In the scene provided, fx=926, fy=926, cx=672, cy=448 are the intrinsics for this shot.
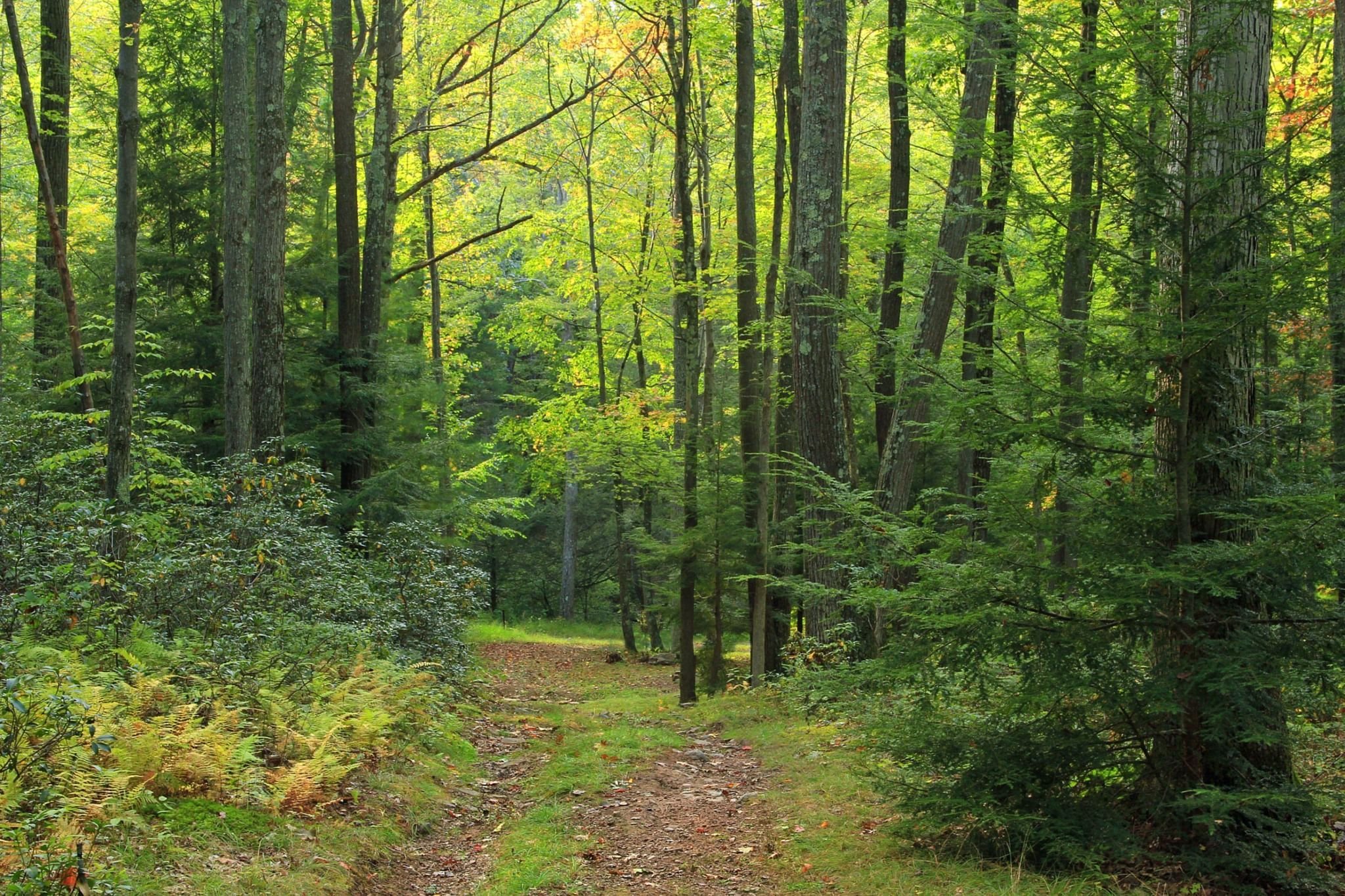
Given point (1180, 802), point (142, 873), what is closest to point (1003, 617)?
point (1180, 802)

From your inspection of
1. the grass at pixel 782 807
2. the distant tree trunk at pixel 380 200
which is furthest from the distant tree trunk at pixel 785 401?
the distant tree trunk at pixel 380 200

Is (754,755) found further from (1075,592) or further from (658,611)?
(658,611)

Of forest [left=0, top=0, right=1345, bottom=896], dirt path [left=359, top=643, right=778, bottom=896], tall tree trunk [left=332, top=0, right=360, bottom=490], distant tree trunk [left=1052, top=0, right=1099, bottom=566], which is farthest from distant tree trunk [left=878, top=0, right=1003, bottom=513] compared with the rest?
tall tree trunk [left=332, top=0, right=360, bottom=490]

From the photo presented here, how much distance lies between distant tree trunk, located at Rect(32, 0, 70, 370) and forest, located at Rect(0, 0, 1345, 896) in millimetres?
Answer: 89

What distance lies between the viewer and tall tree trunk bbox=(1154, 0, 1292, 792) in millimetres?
4738

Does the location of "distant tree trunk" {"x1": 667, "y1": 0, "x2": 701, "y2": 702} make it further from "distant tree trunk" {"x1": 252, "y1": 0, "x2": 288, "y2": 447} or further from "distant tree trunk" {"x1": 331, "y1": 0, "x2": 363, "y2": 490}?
"distant tree trunk" {"x1": 252, "y1": 0, "x2": 288, "y2": 447}

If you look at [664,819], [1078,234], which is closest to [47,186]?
[664,819]

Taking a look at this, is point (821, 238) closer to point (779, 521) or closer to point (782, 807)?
point (779, 521)

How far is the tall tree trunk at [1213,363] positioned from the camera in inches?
187

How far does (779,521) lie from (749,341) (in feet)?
10.3

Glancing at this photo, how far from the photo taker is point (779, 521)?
15.2 metres

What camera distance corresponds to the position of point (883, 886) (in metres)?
4.95

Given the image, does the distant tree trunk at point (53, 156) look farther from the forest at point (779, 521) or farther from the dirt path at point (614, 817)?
the dirt path at point (614, 817)

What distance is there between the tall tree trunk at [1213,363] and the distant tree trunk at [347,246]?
1208cm
